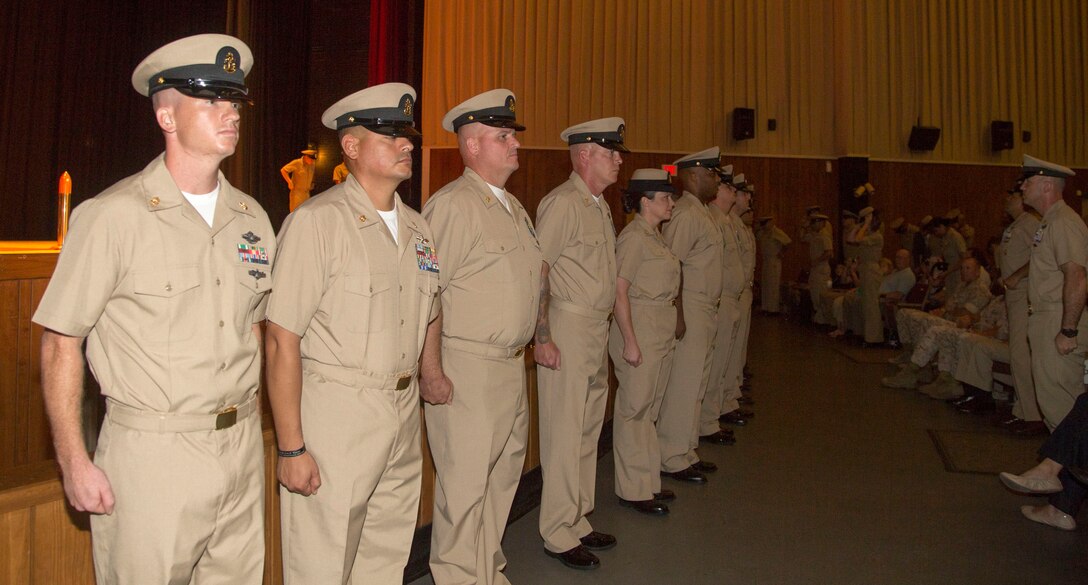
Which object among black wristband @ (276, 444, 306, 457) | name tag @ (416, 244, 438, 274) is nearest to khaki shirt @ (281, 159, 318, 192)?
name tag @ (416, 244, 438, 274)

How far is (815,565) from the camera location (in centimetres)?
322

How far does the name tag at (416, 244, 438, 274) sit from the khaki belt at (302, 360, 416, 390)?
303 mm

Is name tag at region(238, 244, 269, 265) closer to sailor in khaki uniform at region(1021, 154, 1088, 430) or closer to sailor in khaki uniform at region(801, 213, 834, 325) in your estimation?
sailor in khaki uniform at region(1021, 154, 1088, 430)

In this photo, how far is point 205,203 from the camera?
68.4 inches

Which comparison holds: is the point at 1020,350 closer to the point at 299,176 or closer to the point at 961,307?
Result: the point at 961,307

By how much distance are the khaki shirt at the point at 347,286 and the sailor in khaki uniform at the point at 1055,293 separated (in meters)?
3.76

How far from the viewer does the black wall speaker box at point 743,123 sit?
13.3m

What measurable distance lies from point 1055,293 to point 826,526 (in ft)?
6.59

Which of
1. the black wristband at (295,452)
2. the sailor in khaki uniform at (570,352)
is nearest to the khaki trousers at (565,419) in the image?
the sailor in khaki uniform at (570,352)

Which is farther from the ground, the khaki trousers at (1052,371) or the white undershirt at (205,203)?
the white undershirt at (205,203)

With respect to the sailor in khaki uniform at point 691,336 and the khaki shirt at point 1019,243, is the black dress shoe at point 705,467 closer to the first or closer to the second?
the sailor in khaki uniform at point 691,336

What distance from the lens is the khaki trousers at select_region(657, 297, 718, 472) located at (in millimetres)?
4402

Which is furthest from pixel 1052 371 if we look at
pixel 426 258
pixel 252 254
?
pixel 252 254

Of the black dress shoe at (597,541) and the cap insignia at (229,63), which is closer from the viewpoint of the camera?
the cap insignia at (229,63)
